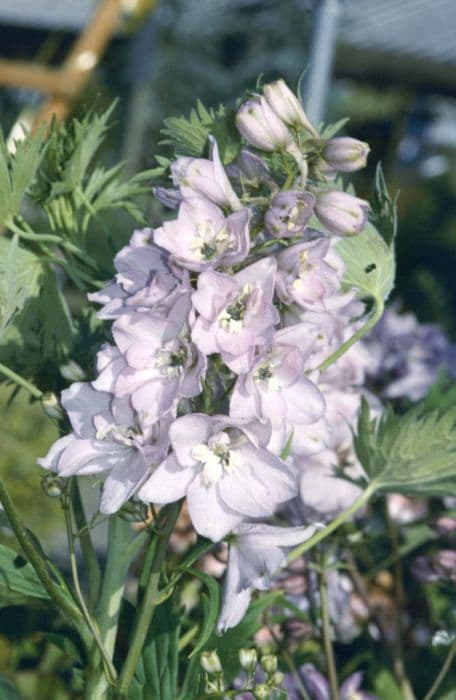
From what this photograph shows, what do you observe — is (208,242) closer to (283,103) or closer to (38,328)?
(283,103)

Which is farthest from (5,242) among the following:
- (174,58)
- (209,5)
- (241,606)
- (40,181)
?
(209,5)

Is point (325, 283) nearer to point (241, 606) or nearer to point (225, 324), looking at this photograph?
point (225, 324)

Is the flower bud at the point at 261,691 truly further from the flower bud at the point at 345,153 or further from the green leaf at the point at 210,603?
the flower bud at the point at 345,153

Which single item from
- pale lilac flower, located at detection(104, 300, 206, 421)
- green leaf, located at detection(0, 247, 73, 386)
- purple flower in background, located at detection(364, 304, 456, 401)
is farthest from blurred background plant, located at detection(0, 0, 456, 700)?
pale lilac flower, located at detection(104, 300, 206, 421)

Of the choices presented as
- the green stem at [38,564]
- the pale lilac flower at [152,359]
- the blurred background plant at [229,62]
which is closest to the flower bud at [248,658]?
the green stem at [38,564]

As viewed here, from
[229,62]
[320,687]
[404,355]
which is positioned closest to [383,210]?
[320,687]

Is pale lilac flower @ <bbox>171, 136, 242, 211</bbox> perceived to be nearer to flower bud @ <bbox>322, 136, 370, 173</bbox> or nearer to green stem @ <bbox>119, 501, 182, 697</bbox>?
flower bud @ <bbox>322, 136, 370, 173</bbox>
